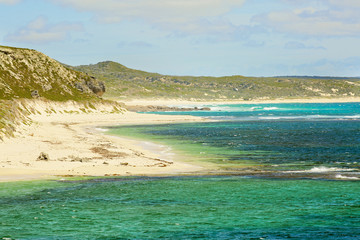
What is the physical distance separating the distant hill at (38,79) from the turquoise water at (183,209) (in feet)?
243

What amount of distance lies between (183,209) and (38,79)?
99404 millimetres

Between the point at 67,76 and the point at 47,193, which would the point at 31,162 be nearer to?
the point at 47,193

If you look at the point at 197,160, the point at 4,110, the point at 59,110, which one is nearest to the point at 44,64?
the point at 59,110

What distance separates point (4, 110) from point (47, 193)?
33.9m

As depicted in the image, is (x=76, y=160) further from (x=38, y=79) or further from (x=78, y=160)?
(x=38, y=79)

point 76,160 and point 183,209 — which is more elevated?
point 76,160

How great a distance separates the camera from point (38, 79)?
113625 mm

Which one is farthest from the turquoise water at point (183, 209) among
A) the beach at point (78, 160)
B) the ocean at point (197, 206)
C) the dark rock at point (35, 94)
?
the dark rock at point (35, 94)

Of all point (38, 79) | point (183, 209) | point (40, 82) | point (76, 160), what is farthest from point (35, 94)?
point (183, 209)

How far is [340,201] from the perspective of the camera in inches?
859

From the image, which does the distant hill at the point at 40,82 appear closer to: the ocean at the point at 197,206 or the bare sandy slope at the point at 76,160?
the bare sandy slope at the point at 76,160

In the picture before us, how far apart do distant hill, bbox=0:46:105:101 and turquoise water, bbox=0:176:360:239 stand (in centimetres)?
7403

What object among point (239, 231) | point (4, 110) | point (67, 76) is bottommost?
point (239, 231)

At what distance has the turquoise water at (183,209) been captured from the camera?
56.9ft
